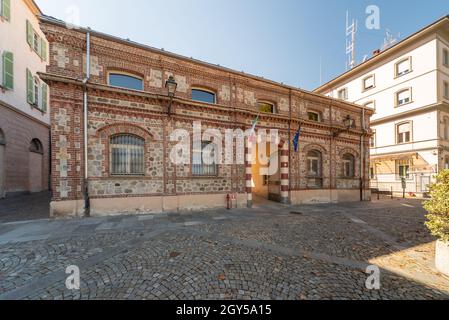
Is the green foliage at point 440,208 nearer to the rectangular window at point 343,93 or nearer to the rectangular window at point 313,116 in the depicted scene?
the rectangular window at point 313,116

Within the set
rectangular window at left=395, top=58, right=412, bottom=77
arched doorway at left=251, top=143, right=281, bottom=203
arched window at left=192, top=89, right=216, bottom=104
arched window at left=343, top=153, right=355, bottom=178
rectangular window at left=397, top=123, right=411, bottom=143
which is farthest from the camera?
rectangular window at left=397, top=123, right=411, bottom=143

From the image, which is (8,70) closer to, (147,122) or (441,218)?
(147,122)

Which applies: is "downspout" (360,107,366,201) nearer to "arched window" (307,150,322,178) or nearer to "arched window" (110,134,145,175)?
"arched window" (307,150,322,178)

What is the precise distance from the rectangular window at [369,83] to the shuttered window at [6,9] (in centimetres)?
3006

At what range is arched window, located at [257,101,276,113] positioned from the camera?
11.4m

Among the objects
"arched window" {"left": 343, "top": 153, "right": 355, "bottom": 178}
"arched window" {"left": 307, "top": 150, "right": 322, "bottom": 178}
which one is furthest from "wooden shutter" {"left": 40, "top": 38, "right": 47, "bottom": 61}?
"arched window" {"left": 343, "top": 153, "right": 355, "bottom": 178}

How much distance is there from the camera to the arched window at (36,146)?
14.5 m

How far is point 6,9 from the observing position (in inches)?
468

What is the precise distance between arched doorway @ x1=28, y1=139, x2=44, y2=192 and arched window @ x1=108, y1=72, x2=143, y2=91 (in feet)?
37.6

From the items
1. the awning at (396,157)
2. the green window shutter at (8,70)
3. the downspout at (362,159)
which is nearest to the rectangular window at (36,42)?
the green window shutter at (8,70)

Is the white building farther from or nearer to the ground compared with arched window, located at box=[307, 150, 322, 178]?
farther from the ground

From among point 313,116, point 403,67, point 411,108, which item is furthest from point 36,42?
point 411,108
